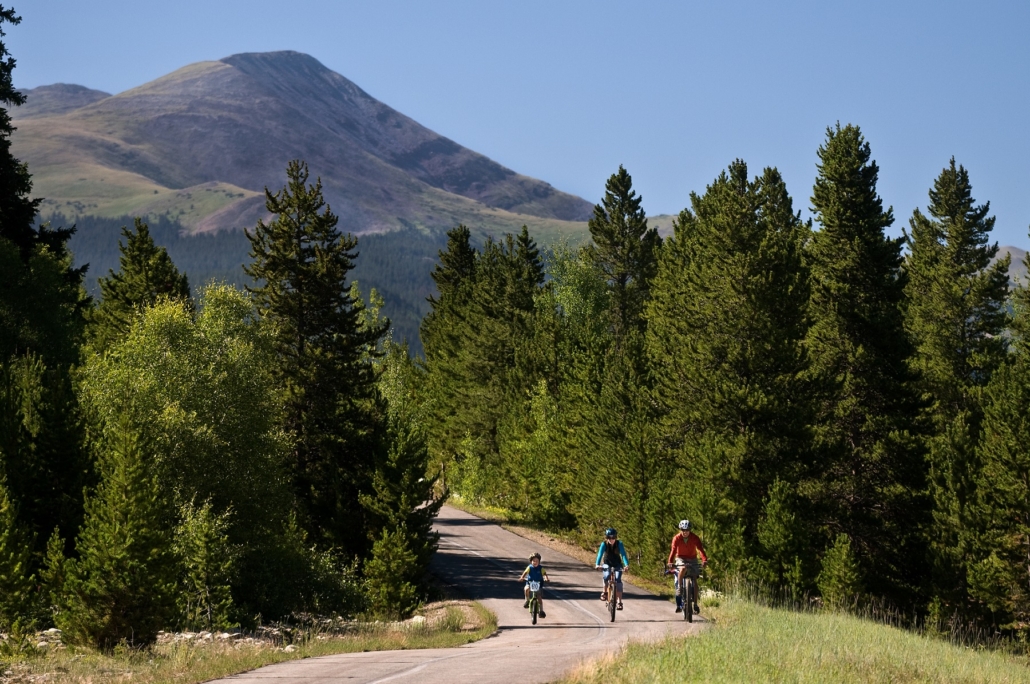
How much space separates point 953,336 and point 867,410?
17.9 metres

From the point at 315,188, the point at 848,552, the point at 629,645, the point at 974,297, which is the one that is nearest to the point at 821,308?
the point at 848,552

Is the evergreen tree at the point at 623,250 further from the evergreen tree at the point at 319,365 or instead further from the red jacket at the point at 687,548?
the red jacket at the point at 687,548

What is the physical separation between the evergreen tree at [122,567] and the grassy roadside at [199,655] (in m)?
0.69

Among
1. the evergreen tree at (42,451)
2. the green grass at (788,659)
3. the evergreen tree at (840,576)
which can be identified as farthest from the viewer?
the evergreen tree at (840,576)

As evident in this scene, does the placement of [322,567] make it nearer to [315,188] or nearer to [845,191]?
[315,188]

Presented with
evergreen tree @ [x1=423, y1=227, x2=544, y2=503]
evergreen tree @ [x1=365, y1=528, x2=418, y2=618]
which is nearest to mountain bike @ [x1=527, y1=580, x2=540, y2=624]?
evergreen tree @ [x1=365, y1=528, x2=418, y2=618]

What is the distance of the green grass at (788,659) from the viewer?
53.4ft

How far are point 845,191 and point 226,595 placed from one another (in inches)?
1271

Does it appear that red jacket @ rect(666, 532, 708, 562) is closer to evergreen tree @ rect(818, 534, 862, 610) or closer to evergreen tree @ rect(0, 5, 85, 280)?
evergreen tree @ rect(818, 534, 862, 610)

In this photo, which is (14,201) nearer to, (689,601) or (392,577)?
(392,577)

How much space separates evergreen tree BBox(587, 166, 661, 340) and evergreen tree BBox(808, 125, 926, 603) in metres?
29.4

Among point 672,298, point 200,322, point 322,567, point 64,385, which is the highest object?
point 672,298

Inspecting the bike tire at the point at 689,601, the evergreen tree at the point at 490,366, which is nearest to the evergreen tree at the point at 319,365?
the bike tire at the point at 689,601

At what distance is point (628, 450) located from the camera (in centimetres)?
5122
